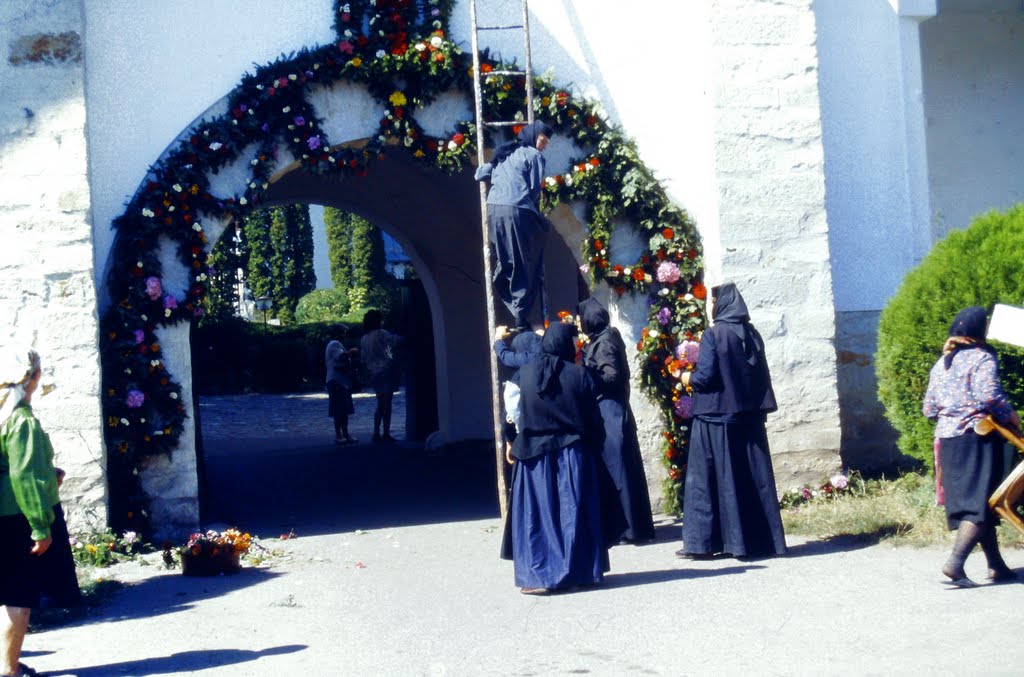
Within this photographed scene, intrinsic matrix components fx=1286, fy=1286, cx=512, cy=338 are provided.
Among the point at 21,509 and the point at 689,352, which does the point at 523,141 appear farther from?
the point at 21,509

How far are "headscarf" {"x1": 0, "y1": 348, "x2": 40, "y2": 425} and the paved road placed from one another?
128 cm

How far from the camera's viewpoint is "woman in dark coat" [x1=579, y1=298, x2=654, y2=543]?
27.7 feet

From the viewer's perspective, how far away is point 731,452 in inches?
311

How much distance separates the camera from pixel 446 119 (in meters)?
9.40

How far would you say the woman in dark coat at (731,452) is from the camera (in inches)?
310

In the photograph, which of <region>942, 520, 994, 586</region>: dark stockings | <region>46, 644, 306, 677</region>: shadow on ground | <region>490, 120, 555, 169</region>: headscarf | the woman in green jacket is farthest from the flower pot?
<region>942, 520, 994, 586</region>: dark stockings

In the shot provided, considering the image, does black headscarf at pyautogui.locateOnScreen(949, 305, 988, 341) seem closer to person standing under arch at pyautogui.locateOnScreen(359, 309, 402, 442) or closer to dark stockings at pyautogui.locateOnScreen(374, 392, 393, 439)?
person standing under arch at pyautogui.locateOnScreen(359, 309, 402, 442)

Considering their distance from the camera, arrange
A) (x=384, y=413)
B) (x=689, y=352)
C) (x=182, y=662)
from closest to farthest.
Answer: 1. (x=182, y=662)
2. (x=689, y=352)
3. (x=384, y=413)

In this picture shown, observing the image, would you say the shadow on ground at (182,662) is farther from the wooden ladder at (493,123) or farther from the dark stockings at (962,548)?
the dark stockings at (962,548)

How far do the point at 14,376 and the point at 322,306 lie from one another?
28.0 metres

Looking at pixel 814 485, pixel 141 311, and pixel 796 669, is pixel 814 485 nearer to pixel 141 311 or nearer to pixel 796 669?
pixel 796 669

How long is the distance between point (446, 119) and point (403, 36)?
667 millimetres

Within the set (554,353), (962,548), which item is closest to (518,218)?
(554,353)

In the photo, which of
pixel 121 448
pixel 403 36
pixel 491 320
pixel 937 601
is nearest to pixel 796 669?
pixel 937 601
